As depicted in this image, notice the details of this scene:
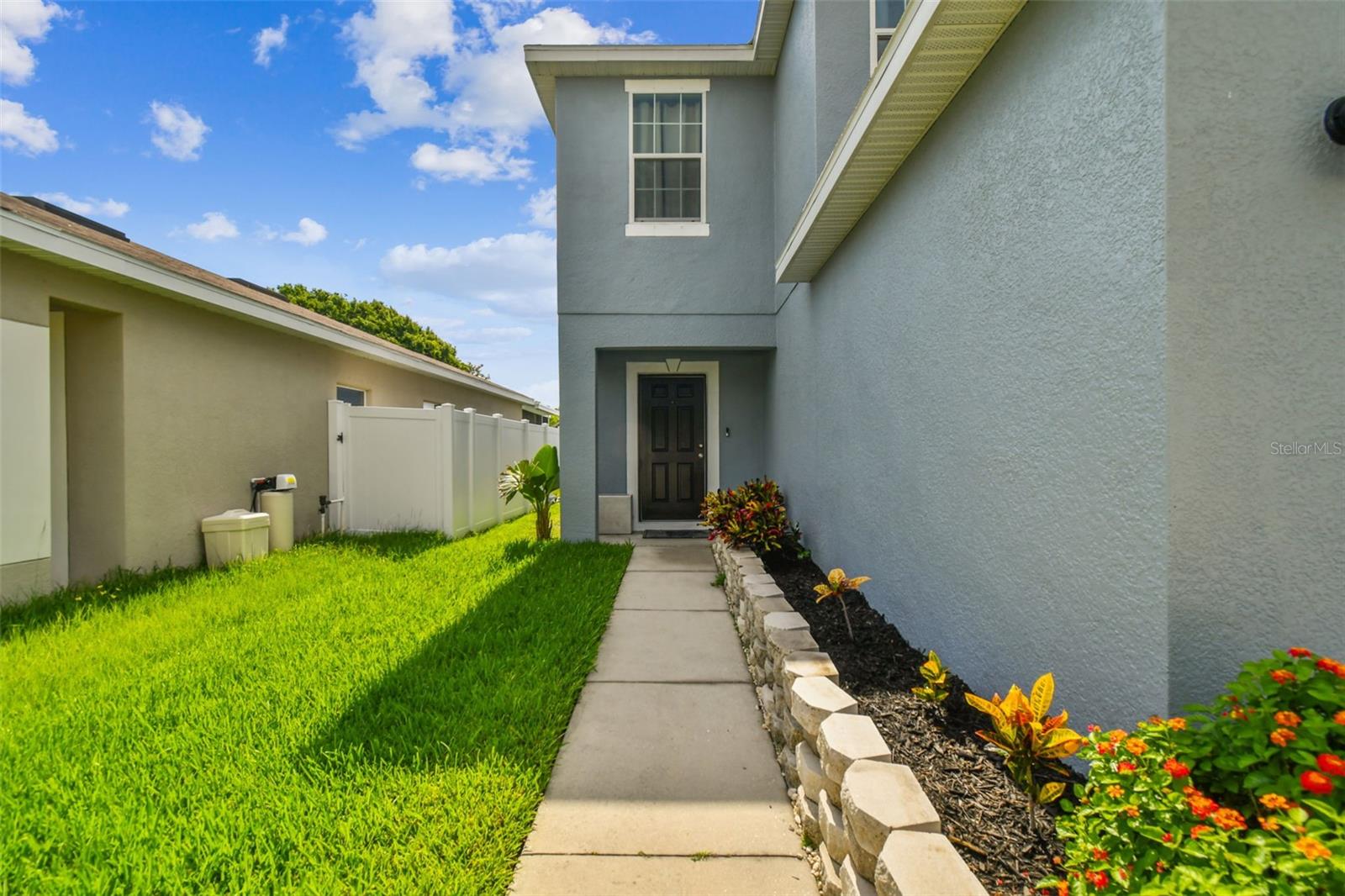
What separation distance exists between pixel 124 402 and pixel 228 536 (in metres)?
1.74

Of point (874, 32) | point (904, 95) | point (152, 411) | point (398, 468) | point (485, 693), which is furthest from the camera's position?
point (398, 468)

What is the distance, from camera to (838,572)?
3289 mm

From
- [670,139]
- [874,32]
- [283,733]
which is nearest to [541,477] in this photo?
[670,139]

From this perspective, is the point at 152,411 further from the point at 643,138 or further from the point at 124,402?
the point at 643,138

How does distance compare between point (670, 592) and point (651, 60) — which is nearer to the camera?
point (670, 592)

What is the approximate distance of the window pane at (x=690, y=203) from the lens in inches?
292

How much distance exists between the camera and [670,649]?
4070 mm

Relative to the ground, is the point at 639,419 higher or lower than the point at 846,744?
higher

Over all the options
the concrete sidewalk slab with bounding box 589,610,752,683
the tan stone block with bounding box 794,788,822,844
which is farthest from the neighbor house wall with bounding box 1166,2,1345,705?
the concrete sidewalk slab with bounding box 589,610,752,683

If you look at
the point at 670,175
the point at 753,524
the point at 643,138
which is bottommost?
the point at 753,524

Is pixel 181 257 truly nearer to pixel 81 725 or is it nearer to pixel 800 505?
pixel 81 725

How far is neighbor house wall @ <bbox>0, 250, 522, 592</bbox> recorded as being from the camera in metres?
5.60

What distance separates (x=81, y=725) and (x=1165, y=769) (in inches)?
179

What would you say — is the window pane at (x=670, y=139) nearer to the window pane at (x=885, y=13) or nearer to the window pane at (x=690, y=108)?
the window pane at (x=690, y=108)
